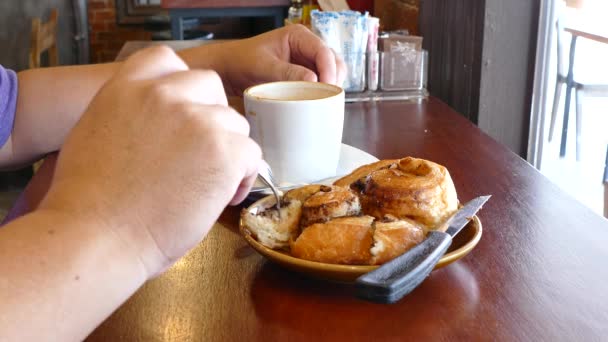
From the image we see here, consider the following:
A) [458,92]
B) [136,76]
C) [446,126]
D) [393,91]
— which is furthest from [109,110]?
[458,92]

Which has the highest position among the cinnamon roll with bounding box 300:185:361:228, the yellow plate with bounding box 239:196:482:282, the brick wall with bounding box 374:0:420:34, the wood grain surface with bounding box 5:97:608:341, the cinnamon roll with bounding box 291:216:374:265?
the brick wall with bounding box 374:0:420:34

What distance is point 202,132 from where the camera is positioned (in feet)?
1.40

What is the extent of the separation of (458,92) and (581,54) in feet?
1.47

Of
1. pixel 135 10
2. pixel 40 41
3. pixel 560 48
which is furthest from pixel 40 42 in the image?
pixel 560 48

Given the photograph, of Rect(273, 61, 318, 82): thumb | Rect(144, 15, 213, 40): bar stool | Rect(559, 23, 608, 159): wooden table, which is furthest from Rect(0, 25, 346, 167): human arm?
Rect(144, 15, 213, 40): bar stool

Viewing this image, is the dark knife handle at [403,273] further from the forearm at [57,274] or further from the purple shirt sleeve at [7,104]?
the purple shirt sleeve at [7,104]

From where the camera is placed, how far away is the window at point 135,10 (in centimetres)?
454

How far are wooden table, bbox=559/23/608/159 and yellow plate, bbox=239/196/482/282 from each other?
3.61ft

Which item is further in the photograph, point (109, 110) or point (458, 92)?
point (458, 92)

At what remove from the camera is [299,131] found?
2.49 ft

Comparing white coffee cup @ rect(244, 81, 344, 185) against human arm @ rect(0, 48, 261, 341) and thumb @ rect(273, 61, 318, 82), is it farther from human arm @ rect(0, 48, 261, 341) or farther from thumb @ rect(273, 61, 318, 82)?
human arm @ rect(0, 48, 261, 341)

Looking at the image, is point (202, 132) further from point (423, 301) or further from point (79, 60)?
point (79, 60)

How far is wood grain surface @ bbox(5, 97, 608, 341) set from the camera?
50 centimetres

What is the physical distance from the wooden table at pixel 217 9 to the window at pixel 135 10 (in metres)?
1.54
